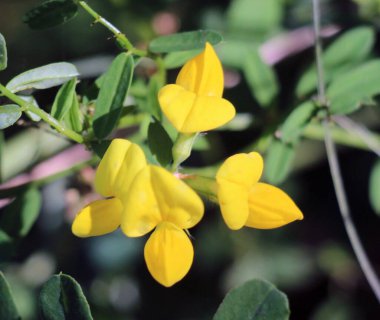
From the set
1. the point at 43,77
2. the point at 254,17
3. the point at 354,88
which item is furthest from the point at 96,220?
the point at 254,17

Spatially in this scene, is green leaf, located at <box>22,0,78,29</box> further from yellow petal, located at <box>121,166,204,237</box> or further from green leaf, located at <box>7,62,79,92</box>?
yellow petal, located at <box>121,166,204,237</box>

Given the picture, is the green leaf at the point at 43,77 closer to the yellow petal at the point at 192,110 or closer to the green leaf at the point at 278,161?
the yellow petal at the point at 192,110

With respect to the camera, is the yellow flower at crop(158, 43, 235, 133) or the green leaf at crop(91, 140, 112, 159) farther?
the green leaf at crop(91, 140, 112, 159)

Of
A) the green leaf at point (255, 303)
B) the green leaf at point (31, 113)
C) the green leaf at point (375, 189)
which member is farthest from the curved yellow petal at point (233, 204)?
the green leaf at point (375, 189)

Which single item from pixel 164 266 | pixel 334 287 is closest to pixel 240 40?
pixel 334 287

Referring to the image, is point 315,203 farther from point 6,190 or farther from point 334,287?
point 6,190

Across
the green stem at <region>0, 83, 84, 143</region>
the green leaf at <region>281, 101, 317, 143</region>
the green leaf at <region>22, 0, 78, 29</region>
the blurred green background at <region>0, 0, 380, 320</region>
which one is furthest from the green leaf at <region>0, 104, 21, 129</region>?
the blurred green background at <region>0, 0, 380, 320</region>

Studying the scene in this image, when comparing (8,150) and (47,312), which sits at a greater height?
(47,312)
